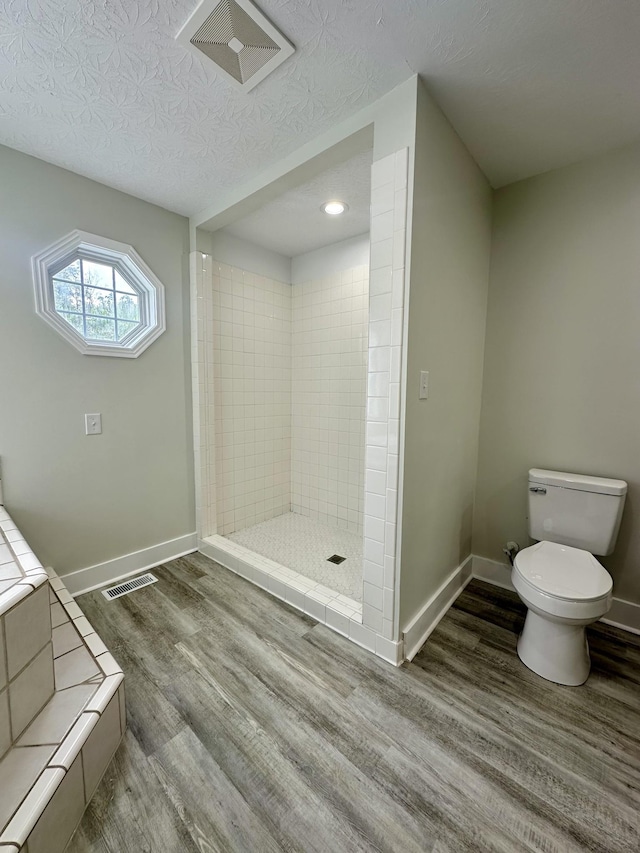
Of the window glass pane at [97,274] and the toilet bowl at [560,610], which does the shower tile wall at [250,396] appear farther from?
the toilet bowl at [560,610]

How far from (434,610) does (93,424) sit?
2232 mm

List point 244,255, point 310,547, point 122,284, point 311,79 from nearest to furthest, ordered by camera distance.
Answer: point 311,79
point 122,284
point 310,547
point 244,255

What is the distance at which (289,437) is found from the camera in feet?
11.0

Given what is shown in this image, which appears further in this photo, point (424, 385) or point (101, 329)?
point (101, 329)

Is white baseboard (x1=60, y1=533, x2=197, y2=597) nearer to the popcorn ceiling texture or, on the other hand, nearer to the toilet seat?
the toilet seat

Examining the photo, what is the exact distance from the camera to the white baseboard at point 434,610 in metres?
1.63

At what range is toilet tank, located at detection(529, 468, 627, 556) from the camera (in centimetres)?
170

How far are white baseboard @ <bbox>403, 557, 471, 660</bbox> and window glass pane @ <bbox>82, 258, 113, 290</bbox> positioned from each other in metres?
2.58

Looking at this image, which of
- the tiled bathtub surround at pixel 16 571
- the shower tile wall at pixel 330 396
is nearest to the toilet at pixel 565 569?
the shower tile wall at pixel 330 396

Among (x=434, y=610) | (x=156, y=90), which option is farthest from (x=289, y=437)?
(x=156, y=90)

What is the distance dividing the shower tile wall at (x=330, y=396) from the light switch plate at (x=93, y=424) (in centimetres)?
167

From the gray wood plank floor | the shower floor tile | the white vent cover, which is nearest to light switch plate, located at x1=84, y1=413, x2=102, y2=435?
the gray wood plank floor

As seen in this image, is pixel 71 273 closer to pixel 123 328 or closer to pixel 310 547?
pixel 123 328

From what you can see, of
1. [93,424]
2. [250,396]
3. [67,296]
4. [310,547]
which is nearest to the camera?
[67,296]
